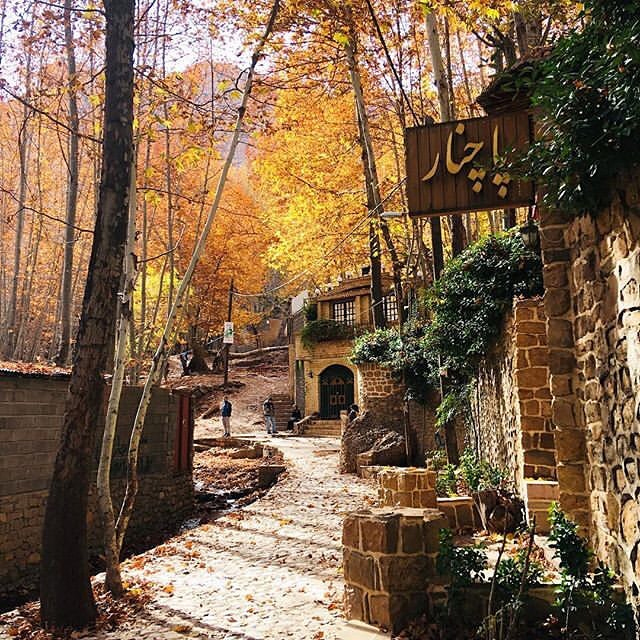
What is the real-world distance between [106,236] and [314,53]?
24.9 ft

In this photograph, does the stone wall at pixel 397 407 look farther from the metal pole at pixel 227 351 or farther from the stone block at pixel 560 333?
the metal pole at pixel 227 351

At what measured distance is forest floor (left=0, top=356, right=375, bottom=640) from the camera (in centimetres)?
457

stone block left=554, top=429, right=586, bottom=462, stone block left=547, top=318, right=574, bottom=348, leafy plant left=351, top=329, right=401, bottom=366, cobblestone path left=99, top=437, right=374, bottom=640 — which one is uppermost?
leafy plant left=351, top=329, right=401, bottom=366

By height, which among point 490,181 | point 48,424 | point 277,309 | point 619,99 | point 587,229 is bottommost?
point 48,424

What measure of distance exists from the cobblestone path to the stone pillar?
2084 mm

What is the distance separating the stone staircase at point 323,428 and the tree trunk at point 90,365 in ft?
59.0

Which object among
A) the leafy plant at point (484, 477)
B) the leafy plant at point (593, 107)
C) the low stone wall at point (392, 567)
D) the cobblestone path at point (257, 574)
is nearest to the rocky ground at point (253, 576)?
the cobblestone path at point (257, 574)

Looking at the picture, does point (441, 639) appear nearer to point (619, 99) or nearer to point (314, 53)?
point (619, 99)

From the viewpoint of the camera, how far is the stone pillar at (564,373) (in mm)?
4273

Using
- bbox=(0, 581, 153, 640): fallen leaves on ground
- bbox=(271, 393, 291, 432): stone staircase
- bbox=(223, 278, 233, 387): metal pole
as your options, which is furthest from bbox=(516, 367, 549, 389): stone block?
bbox=(223, 278, 233, 387): metal pole

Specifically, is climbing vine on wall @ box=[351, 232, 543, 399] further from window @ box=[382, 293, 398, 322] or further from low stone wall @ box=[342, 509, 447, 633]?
window @ box=[382, 293, 398, 322]

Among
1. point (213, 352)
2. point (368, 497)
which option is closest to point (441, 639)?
point (368, 497)

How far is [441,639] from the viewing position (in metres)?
3.73

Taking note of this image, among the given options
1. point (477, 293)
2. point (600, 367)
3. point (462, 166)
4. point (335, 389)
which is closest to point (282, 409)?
point (335, 389)
